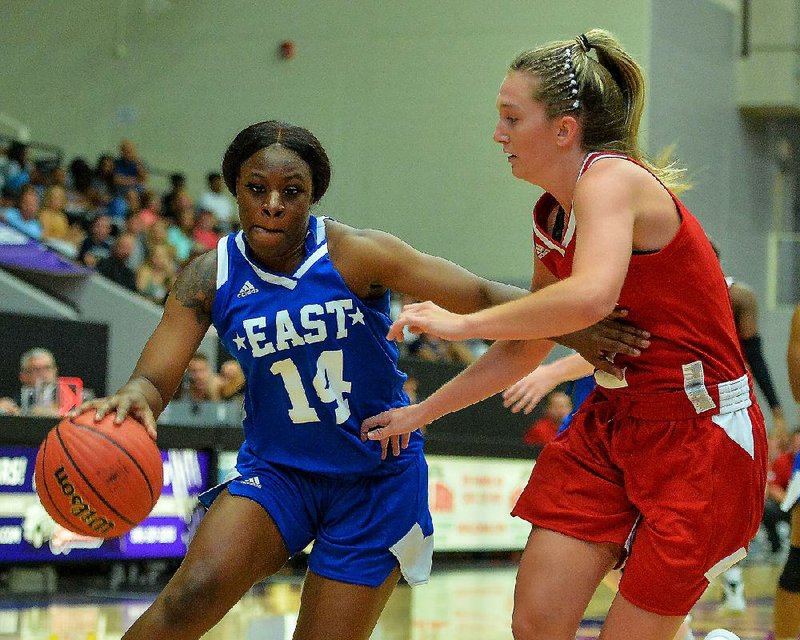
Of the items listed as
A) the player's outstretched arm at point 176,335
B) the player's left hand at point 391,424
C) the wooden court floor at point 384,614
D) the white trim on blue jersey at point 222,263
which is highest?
the white trim on blue jersey at point 222,263

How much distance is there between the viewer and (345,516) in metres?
3.92

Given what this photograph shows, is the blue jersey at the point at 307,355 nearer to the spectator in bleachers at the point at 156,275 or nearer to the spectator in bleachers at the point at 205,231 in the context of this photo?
the spectator in bleachers at the point at 156,275

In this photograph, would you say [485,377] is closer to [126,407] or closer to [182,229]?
[126,407]

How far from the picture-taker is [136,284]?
46.0ft

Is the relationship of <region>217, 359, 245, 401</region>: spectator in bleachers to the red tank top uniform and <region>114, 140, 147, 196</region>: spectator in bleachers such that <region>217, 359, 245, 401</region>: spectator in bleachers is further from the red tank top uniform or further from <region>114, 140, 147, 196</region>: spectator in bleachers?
the red tank top uniform

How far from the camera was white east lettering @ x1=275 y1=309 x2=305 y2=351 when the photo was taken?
3.81m

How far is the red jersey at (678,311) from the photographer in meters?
3.38

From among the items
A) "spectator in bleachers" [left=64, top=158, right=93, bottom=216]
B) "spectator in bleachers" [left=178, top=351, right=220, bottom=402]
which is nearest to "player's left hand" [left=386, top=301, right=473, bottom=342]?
"spectator in bleachers" [left=178, top=351, right=220, bottom=402]

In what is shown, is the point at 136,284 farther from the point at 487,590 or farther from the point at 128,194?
the point at 487,590

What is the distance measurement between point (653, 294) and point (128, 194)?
504 inches

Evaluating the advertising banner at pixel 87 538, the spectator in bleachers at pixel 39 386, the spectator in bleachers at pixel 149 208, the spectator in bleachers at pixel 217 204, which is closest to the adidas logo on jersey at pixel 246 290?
the advertising banner at pixel 87 538

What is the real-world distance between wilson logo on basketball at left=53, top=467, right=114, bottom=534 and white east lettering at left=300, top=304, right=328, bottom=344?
748 mm

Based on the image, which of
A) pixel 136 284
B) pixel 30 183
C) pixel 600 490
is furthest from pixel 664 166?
pixel 30 183

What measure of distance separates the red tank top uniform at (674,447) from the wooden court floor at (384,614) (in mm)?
3403
